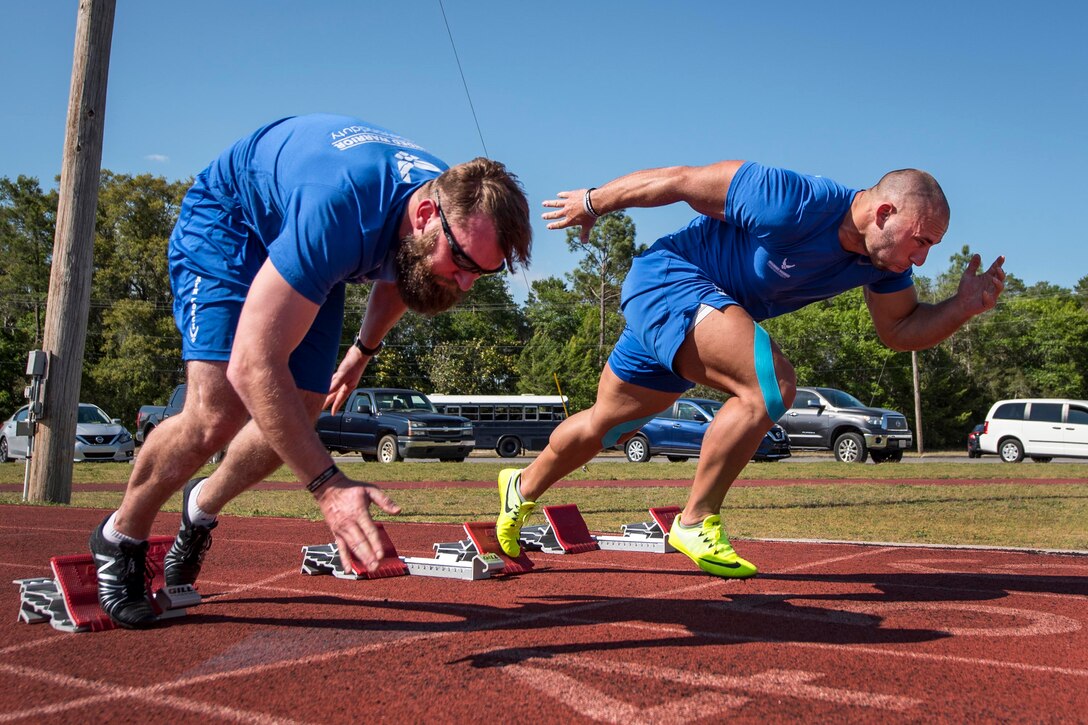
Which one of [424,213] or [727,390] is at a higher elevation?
[424,213]

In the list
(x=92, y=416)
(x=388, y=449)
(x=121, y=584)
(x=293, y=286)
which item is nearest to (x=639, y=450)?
(x=388, y=449)

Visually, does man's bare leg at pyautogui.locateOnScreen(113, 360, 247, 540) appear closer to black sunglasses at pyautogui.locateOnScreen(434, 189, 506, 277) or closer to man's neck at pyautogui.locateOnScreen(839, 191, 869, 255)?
black sunglasses at pyautogui.locateOnScreen(434, 189, 506, 277)

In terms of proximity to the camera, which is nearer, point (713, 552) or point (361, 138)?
point (361, 138)

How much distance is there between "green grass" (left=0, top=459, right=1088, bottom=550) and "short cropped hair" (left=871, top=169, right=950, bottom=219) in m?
3.40

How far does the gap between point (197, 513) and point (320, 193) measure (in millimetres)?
1629

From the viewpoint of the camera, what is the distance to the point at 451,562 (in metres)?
4.53

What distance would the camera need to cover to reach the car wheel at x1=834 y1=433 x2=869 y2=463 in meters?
21.8

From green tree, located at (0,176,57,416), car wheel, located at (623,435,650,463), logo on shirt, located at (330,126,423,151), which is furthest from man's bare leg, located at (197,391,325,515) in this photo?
green tree, located at (0,176,57,416)

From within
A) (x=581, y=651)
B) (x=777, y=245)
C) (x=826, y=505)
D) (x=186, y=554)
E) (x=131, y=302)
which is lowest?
(x=826, y=505)

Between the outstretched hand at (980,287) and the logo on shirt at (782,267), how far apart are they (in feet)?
2.66

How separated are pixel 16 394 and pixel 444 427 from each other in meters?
29.1

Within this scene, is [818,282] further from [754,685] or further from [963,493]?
[963,493]

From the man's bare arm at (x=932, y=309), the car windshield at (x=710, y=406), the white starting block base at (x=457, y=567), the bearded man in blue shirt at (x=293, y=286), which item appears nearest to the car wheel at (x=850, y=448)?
the car windshield at (x=710, y=406)

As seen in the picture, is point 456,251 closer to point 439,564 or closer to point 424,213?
point 424,213
